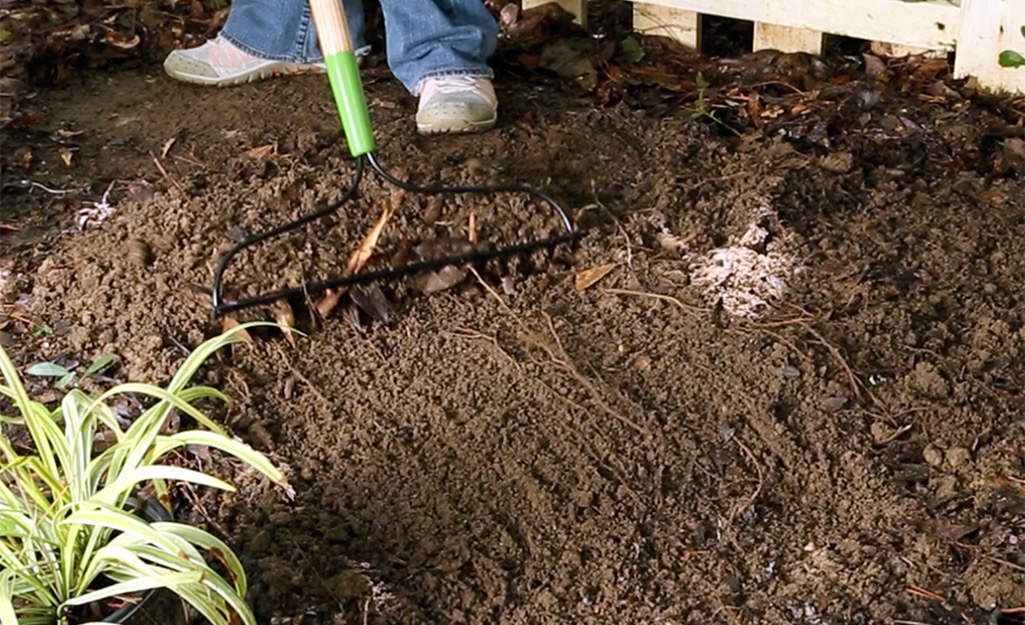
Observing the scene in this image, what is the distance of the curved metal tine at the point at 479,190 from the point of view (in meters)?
2.37

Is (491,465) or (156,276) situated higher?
(156,276)

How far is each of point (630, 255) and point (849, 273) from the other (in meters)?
0.45

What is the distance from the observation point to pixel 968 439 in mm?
2162

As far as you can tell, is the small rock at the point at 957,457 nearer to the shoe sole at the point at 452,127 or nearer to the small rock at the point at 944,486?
the small rock at the point at 944,486

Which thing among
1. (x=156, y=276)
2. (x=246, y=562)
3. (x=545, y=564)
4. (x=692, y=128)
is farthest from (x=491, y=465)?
(x=692, y=128)

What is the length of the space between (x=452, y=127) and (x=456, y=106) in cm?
6

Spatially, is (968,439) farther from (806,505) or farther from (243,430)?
(243,430)

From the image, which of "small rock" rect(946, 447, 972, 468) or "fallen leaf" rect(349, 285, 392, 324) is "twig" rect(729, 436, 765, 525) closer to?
"small rock" rect(946, 447, 972, 468)

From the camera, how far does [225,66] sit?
3453 millimetres

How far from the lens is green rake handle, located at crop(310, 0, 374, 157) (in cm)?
→ 223

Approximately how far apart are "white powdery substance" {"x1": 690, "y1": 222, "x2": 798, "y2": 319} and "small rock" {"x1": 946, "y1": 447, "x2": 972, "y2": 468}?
469 millimetres

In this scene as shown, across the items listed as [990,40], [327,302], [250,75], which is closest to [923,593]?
[327,302]

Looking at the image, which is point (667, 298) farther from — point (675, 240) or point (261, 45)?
point (261, 45)

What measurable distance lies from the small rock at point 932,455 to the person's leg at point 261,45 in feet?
6.67
